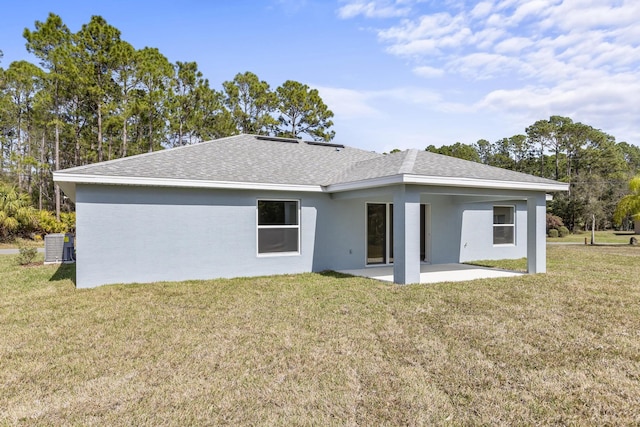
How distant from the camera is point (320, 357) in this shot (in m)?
4.48

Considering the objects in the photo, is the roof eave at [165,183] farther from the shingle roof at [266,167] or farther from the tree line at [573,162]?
the tree line at [573,162]

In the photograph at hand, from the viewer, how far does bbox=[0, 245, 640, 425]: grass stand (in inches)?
130

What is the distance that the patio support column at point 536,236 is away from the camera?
10633 millimetres

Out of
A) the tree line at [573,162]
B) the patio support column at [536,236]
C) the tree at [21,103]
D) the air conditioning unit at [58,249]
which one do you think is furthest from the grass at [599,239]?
the tree at [21,103]

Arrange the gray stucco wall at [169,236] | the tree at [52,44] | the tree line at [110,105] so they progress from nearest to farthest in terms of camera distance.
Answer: the gray stucco wall at [169,236], the tree at [52,44], the tree line at [110,105]

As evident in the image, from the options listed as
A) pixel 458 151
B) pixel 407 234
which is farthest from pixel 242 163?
pixel 458 151

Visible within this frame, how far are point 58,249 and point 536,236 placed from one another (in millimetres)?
15895

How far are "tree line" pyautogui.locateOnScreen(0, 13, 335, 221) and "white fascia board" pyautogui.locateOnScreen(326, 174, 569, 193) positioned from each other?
1944 cm

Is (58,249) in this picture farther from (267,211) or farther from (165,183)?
(267,211)

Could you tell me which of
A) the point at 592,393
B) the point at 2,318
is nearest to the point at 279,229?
the point at 2,318

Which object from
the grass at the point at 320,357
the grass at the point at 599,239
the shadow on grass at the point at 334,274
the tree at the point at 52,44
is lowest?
the grass at the point at 599,239

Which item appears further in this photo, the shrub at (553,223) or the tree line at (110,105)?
the shrub at (553,223)

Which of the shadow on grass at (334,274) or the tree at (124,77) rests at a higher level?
the tree at (124,77)

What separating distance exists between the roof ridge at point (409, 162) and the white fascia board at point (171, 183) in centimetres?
260
